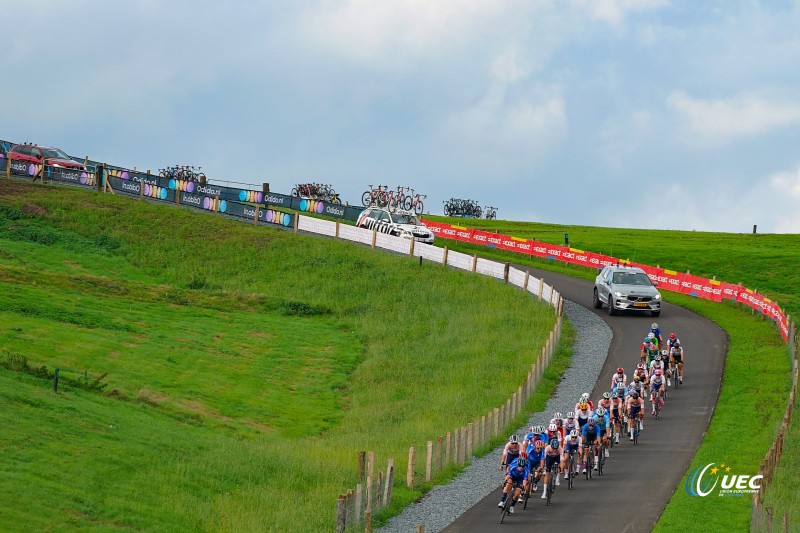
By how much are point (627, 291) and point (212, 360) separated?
17406 millimetres

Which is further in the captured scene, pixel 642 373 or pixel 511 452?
pixel 642 373

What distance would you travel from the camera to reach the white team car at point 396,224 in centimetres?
6266

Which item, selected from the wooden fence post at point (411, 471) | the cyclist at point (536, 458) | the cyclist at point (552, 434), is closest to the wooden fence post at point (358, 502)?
the wooden fence post at point (411, 471)

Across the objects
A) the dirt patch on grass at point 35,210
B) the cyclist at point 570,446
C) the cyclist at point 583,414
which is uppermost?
the dirt patch on grass at point 35,210

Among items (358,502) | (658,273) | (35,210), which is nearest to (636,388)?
(358,502)

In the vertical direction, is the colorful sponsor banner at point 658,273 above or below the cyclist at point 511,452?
above

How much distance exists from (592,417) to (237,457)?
849 centimetres

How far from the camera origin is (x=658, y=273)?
58594 mm

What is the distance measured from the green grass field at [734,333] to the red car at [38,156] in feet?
77.4

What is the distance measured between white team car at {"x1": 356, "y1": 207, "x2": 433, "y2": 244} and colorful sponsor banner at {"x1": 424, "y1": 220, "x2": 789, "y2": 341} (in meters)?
6.74

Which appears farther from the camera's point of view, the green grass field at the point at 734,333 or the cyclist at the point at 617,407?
the cyclist at the point at 617,407

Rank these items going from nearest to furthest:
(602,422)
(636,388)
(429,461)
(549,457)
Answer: (549,457) → (602,422) → (429,461) → (636,388)

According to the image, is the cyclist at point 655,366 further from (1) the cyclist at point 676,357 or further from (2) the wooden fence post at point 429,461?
(2) the wooden fence post at point 429,461

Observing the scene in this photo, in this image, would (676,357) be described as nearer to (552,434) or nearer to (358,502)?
(552,434)
